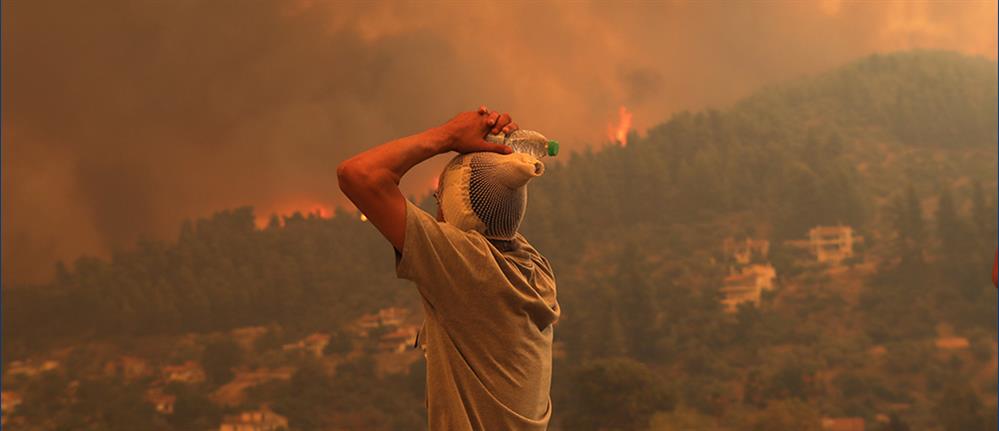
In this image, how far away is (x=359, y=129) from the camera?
7.93 meters

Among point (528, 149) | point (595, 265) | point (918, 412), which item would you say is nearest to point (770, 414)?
point (918, 412)

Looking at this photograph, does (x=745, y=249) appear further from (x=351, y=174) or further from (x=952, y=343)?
(x=351, y=174)

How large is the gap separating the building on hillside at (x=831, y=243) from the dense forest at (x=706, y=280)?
0.07 m

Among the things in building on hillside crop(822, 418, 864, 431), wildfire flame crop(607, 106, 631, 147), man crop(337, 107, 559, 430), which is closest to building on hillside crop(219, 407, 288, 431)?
wildfire flame crop(607, 106, 631, 147)

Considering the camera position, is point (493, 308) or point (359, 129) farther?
point (359, 129)

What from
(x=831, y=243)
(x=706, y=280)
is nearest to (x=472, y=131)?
(x=706, y=280)

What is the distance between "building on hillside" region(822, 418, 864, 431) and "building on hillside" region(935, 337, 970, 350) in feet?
3.38

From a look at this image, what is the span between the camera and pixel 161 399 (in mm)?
7254

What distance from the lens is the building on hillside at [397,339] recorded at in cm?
770

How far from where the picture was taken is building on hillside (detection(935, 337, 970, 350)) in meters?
8.20

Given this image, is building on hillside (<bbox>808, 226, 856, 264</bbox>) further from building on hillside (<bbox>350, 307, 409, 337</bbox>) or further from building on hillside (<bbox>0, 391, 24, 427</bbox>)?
building on hillside (<bbox>0, 391, 24, 427</bbox>)

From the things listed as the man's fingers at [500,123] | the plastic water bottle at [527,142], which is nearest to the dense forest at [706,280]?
the plastic water bottle at [527,142]

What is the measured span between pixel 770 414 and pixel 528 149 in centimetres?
605

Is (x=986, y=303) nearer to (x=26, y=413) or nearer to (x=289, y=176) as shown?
(x=289, y=176)
